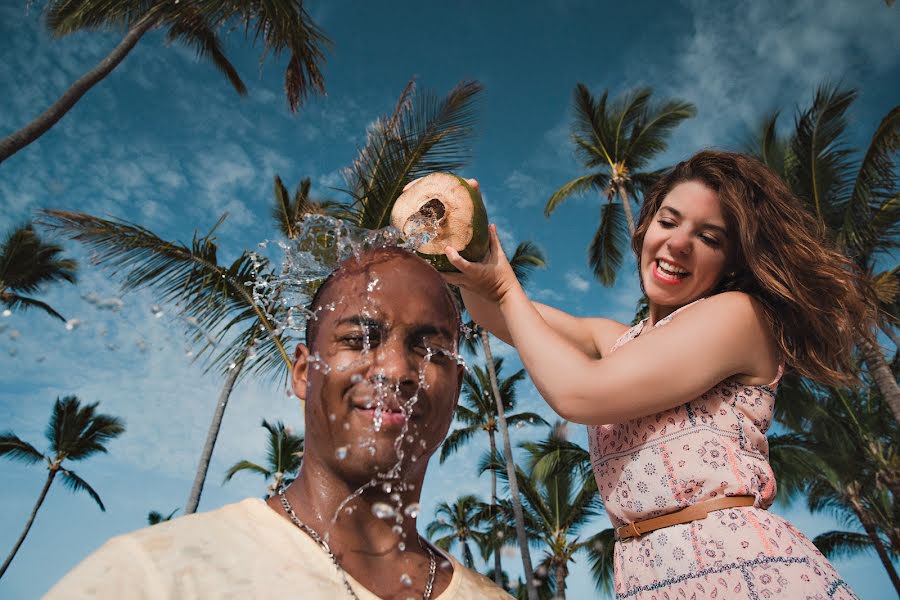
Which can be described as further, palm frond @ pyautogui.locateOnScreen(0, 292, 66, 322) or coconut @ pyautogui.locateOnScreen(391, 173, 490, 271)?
palm frond @ pyautogui.locateOnScreen(0, 292, 66, 322)

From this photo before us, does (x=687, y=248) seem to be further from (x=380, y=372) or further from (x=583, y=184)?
(x=583, y=184)

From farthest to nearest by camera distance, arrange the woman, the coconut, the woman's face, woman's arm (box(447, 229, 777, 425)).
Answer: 1. the woman's face
2. the coconut
3. woman's arm (box(447, 229, 777, 425))
4. the woman

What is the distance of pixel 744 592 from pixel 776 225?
3.99ft

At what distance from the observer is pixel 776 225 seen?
6.84ft

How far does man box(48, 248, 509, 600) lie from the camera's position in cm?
135

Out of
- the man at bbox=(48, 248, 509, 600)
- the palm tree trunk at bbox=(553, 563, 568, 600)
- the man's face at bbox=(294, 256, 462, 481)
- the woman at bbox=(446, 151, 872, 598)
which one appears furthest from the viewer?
the palm tree trunk at bbox=(553, 563, 568, 600)

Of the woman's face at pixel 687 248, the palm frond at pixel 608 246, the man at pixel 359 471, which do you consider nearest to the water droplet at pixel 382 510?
the man at pixel 359 471

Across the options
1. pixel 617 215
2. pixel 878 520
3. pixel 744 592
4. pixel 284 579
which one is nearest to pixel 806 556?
pixel 744 592

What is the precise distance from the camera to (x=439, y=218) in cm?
205

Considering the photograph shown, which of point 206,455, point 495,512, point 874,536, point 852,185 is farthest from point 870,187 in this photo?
point 495,512

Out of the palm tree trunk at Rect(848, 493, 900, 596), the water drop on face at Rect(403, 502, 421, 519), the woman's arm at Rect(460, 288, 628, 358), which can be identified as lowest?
the water drop on face at Rect(403, 502, 421, 519)

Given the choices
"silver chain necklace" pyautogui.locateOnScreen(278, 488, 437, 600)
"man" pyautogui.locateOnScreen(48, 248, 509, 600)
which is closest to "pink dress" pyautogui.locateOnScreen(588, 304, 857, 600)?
"man" pyautogui.locateOnScreen(48, 248, 509, 600)

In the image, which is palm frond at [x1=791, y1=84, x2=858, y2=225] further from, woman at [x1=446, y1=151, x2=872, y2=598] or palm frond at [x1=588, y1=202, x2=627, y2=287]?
woman at [x1=446, y1=151, x2=872, y2=598]

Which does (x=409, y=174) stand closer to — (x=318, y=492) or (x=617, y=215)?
(x=318, y=492)
